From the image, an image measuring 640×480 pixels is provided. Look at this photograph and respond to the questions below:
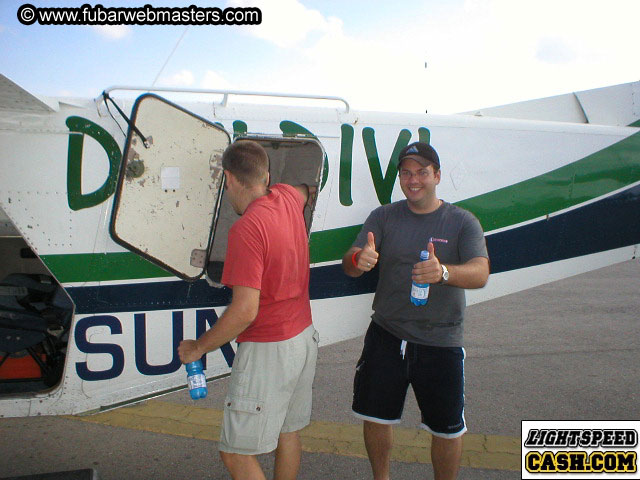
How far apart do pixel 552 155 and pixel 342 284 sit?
1.69 meters

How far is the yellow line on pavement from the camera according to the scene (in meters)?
3.39

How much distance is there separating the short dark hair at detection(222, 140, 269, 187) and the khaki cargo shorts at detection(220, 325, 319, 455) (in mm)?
697

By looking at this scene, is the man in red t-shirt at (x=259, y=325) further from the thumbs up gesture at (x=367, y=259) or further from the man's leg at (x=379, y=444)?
the man's leg at (x=379, y=444)

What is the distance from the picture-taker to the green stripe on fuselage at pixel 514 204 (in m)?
2.62

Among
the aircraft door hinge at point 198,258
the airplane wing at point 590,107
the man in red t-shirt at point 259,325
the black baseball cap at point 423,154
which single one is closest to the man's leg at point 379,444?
the man in red t-shirt at point 259,325

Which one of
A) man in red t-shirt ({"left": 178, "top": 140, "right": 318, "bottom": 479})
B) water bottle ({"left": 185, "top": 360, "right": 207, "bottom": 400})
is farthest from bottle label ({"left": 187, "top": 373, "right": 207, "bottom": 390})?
man in red t-shirt ({"left": 178, "top": 140, "right": 318, "bottom": 479})

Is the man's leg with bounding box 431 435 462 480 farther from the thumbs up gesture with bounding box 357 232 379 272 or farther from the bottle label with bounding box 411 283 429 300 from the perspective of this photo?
the thumbs up gesture with bounding box 357 232 379 272

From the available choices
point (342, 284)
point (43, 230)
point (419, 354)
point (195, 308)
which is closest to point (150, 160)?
point (43, 230)

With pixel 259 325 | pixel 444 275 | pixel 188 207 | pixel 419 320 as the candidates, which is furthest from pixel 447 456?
pixel 188 207

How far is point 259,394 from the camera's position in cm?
216

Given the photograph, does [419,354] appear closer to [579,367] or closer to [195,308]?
[195,308]

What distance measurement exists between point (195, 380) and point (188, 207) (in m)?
0.88

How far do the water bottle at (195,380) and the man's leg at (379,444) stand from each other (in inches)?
37.7

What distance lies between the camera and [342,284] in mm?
3076
